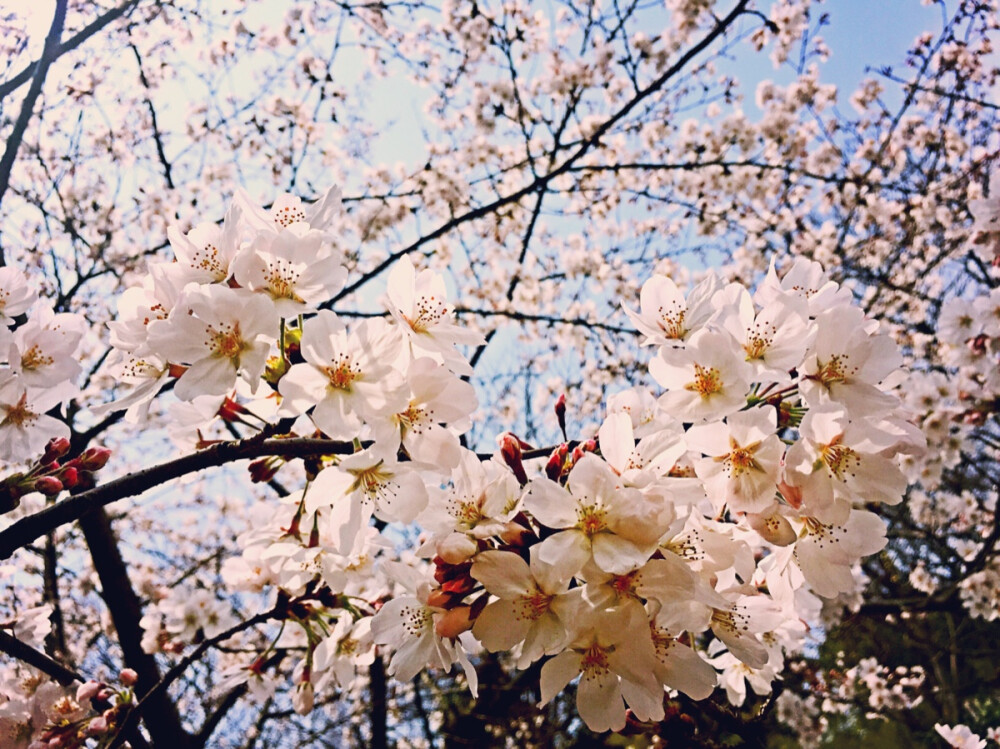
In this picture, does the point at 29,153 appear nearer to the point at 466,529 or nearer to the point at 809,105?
the point at 466,529

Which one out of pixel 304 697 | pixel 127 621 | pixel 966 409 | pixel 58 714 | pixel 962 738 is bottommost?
pixel 962 738

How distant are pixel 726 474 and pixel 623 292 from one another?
20.3 feet

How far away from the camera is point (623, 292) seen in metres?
7.16

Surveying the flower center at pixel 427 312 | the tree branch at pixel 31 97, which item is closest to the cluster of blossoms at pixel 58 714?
the flower center at pixel 427 312

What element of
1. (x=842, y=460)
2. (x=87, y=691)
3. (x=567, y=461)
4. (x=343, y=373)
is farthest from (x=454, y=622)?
(x=87, y=691)

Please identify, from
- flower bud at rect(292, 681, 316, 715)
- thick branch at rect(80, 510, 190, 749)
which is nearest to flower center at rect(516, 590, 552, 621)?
flower bud at rect(292, 681, 316, 715)

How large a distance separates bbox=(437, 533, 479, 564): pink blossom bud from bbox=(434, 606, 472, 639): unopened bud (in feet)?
0.37

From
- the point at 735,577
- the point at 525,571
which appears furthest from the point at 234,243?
the point at 735,577

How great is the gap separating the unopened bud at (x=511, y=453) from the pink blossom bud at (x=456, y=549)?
8.4 inches

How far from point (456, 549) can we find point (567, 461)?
0.30m

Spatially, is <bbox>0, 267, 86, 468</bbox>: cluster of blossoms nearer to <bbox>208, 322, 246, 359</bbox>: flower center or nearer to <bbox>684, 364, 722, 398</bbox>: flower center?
<bbox>208, 322, 246, 359</bbox>: flower center

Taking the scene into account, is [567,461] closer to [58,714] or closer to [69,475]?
[69,475]

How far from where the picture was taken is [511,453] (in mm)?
1247

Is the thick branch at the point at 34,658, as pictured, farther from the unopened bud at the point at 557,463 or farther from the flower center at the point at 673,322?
the flower center at the point at 673,322
